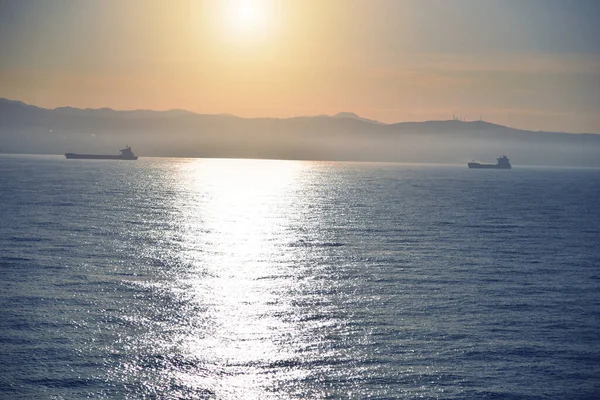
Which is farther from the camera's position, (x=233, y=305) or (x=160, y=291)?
(x=160, y=291)

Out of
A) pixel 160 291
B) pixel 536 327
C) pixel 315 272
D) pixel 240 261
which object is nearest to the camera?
pixel 536 327

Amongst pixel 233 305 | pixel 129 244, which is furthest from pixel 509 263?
pixel 129 244

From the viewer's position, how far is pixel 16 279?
4484 centimetres

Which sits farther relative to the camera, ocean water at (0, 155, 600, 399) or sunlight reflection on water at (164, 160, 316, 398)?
sunlight reflection on water at (164, 160, 316, 398)

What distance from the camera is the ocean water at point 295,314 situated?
27328 mm

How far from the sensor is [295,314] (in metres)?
37.4

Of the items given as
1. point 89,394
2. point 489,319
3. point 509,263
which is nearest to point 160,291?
point 89,394

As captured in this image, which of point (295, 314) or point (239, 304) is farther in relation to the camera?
point (239, 304)

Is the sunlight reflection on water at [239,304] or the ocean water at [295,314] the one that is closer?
the ocean water at [295,314]

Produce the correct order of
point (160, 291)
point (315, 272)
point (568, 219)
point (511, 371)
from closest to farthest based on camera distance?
1. point (511, 371)
2. point (160, 291)
3. point (315, 272)
4. point (568, 219)

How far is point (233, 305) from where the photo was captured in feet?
131

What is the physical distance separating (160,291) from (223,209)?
75.3 m

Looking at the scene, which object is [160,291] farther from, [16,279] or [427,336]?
[427,336]

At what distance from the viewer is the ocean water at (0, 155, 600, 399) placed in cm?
2733
